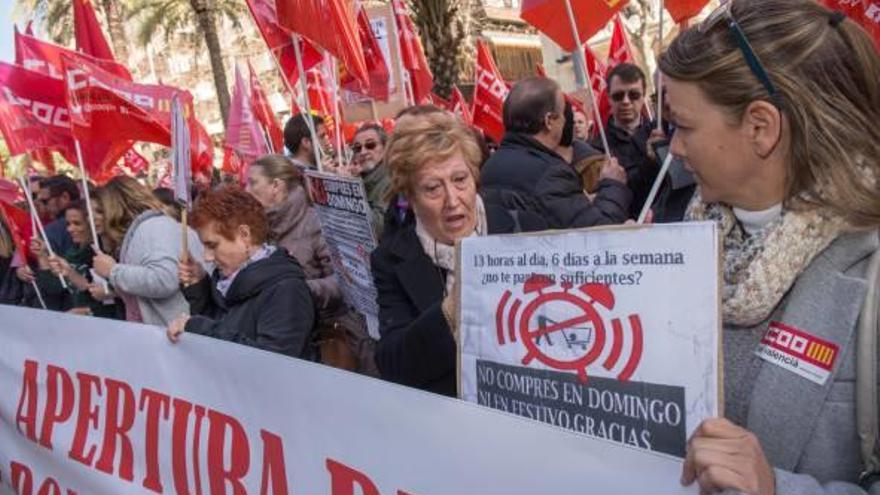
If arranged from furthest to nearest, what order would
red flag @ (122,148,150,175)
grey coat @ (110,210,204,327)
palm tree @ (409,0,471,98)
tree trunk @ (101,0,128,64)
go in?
1. tree trunk @ (101,0,128,64)
2. red flag @ (122,148,150,175)
3. palm tree @ (409,0,471,98)
4. grey coat @ (110,210,204,327)

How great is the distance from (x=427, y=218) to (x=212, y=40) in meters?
16.6

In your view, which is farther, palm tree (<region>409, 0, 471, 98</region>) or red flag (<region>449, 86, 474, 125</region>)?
palm tree (<region>409, 0, 471, 98</region>)

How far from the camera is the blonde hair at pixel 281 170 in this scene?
4.71 metres

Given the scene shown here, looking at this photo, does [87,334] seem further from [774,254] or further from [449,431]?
[774,254]

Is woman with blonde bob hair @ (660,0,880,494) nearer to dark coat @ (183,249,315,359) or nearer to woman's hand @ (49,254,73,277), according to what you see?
dark coat @ (183,249,315,359)

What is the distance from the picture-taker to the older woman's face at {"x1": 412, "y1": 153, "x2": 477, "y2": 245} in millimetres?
2508

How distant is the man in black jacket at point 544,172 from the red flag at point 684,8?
4.59 feet

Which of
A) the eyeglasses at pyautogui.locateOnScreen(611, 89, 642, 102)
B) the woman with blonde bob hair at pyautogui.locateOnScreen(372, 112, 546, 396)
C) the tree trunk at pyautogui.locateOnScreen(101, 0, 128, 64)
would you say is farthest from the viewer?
the tree trunk at pyautogui.locateOnScreen(101, 0, 128, 64)

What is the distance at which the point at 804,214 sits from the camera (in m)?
1.37

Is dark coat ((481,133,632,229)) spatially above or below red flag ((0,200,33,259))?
above

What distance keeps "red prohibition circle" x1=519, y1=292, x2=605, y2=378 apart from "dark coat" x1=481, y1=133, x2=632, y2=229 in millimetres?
1630

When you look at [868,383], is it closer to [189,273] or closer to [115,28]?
[189,273]

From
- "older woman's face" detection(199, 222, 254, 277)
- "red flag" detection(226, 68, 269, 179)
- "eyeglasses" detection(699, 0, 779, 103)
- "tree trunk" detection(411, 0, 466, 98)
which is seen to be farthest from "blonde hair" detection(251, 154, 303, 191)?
"tree trunk" detection(411, 0, 466, 98)

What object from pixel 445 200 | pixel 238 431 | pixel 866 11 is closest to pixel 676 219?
pixel 445 200
